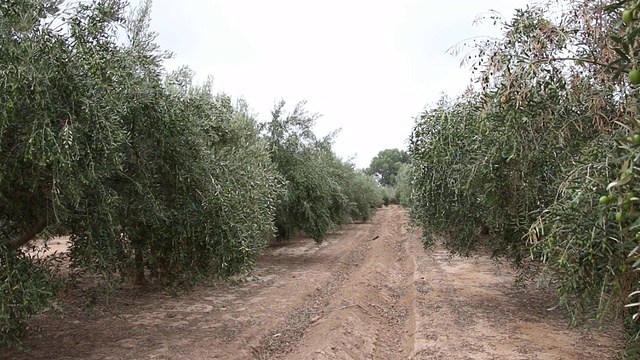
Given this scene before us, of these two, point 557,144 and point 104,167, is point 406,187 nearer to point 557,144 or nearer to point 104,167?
point 557,144

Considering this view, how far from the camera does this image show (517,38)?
716 centimetres

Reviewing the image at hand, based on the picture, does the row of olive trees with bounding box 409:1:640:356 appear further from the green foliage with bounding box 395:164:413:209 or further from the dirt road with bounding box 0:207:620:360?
the green foliage with bounding box 395:164:413:209

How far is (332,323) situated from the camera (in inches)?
430

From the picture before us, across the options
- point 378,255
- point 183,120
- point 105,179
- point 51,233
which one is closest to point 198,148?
point 183,120

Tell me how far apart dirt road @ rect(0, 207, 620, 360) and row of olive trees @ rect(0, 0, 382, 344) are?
154 centimetres

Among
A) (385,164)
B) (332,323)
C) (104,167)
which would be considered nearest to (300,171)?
(332,323)

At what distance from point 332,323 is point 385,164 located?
112 m

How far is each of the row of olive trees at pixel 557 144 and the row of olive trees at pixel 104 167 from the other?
4.45 metres

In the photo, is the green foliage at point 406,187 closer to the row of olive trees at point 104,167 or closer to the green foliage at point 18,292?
the row of olive trees at point 104,167

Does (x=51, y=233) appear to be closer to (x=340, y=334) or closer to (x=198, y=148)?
(x=198, y=148)

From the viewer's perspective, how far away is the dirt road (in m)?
9.05

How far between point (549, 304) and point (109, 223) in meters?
11.3

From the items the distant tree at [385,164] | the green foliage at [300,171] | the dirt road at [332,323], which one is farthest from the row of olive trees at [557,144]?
the distant tree at [385,164]

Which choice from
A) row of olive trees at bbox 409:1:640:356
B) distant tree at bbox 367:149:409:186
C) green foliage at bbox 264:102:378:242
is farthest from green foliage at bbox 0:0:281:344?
distant tree at bbox 367:149:409:186
